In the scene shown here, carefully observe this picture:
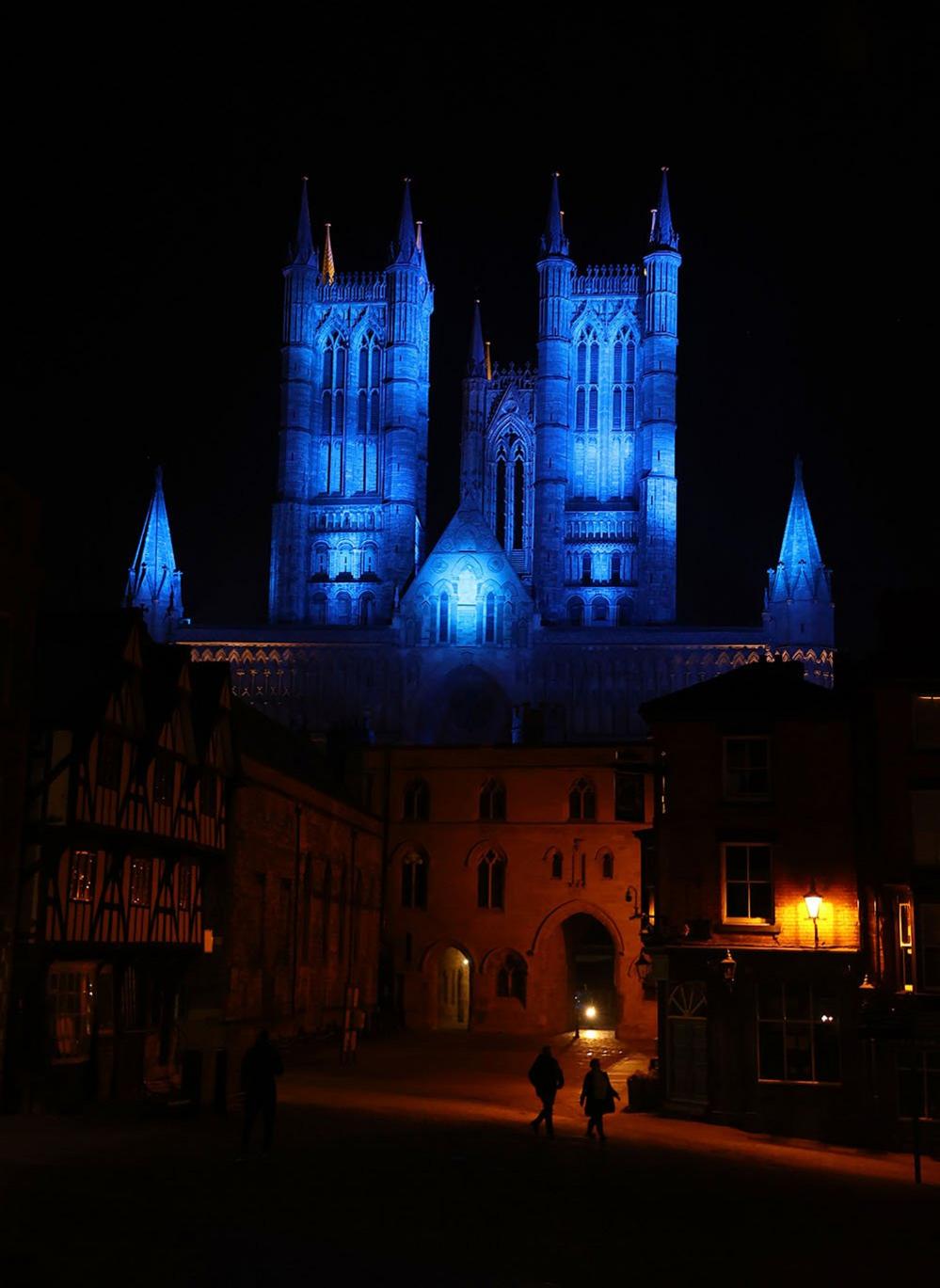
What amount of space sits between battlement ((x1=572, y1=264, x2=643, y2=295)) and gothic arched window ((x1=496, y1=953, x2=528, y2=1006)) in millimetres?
52042

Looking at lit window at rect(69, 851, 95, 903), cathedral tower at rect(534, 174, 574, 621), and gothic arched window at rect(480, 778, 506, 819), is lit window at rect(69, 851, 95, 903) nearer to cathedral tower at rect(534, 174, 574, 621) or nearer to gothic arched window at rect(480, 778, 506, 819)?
gothic arched window at rect(480, 778, 506, 819)

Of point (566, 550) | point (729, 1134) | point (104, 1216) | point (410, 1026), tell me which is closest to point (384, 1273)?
point (104, 1216)

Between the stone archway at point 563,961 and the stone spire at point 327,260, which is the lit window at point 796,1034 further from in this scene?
the stone spire at point 327,260

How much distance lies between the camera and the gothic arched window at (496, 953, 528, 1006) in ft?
179

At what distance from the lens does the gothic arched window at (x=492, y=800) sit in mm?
54406

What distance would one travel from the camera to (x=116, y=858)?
97.1 feet

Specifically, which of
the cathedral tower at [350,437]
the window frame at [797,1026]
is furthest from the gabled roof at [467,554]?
the window frame at [797,1026]

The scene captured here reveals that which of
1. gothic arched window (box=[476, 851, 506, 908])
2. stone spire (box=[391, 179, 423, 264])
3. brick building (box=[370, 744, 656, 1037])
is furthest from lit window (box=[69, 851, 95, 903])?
stone spire (box=[391, 179, 423, 264])

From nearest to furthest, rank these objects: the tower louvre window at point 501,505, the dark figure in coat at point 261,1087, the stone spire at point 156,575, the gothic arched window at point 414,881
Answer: the dark figure in coat at point 261,1087
the gothic arched window at point 414,881
the stone spire at point 156,575
the tower louvre window at point 501,505

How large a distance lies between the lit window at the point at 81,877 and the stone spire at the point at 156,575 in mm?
57471

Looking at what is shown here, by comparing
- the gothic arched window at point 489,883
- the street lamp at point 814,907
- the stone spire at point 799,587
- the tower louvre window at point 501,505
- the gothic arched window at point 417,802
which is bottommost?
the street lamp at point 814,907

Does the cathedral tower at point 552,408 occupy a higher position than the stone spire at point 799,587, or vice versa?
the cathedral tower at point 552,408

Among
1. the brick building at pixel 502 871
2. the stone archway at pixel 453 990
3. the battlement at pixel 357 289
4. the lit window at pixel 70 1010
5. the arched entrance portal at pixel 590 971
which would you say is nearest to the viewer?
the lit window at pixel 70 1010

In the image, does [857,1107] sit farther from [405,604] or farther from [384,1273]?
[405,604]
